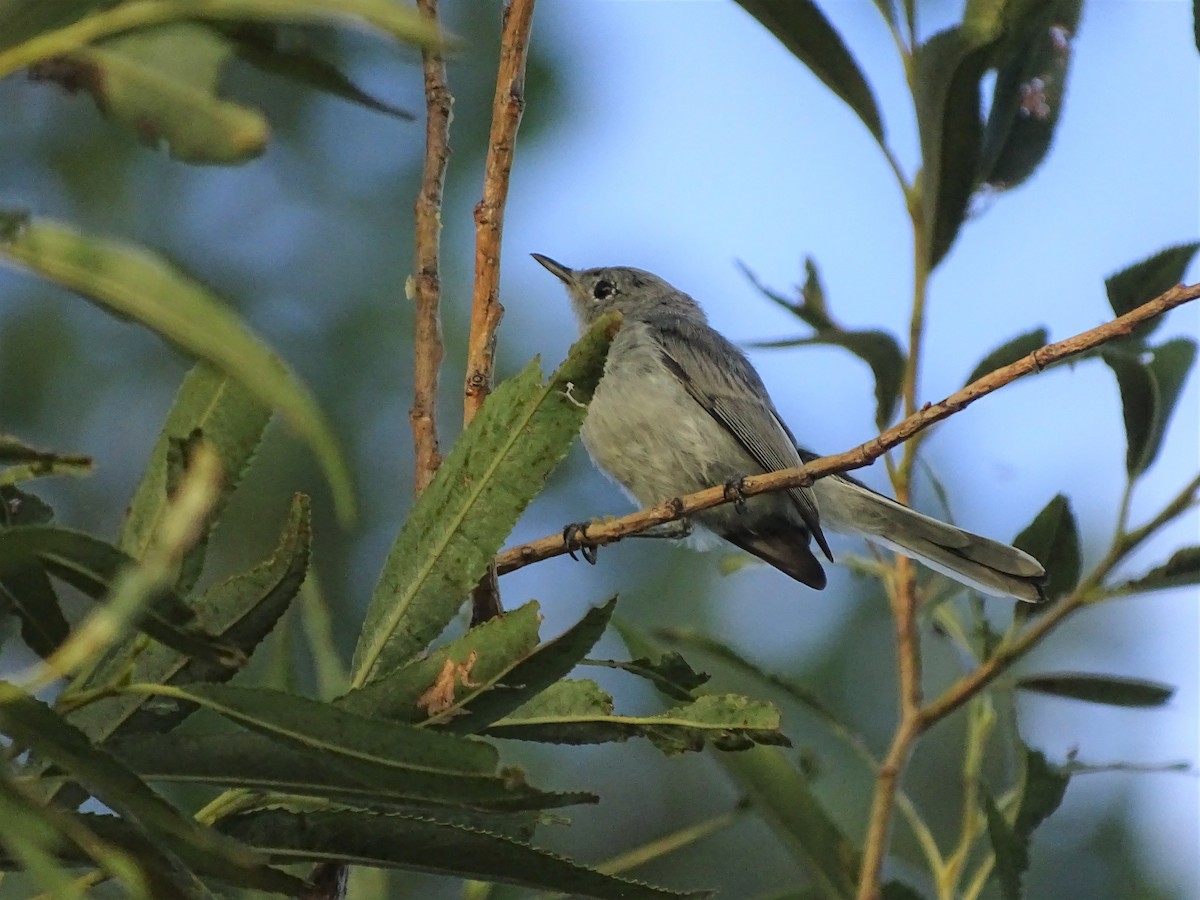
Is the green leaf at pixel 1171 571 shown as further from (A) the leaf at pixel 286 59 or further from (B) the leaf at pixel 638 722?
(A) the leaf at pixel 286 59

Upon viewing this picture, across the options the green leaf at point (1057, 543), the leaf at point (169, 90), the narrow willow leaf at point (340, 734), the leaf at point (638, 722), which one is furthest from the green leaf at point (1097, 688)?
the leaf at point (169, 90)

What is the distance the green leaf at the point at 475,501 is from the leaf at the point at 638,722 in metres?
0.11

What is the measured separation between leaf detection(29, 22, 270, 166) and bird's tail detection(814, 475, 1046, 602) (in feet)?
6.49

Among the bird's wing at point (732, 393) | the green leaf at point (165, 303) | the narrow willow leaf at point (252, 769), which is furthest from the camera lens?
the bird's wing at point (732, 393)

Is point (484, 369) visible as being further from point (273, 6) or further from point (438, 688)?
point (273, 6)

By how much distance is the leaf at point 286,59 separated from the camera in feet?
3.25

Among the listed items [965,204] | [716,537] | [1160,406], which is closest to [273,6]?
[965,204]

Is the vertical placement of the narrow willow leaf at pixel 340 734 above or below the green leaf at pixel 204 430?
below

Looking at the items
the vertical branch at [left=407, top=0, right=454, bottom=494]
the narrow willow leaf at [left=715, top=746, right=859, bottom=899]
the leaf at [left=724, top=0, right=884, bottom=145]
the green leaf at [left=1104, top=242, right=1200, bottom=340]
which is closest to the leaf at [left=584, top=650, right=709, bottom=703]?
the vertical branch at [left=407, top=0, right=454, bottom=494]

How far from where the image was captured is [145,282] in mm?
621

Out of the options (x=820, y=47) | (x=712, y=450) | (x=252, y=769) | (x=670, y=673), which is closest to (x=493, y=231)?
(x=670, y=673)

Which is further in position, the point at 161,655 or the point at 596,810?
the point at 596,810

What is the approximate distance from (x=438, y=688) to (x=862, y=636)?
4.55m

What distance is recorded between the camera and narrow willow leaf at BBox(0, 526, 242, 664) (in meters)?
0.79
